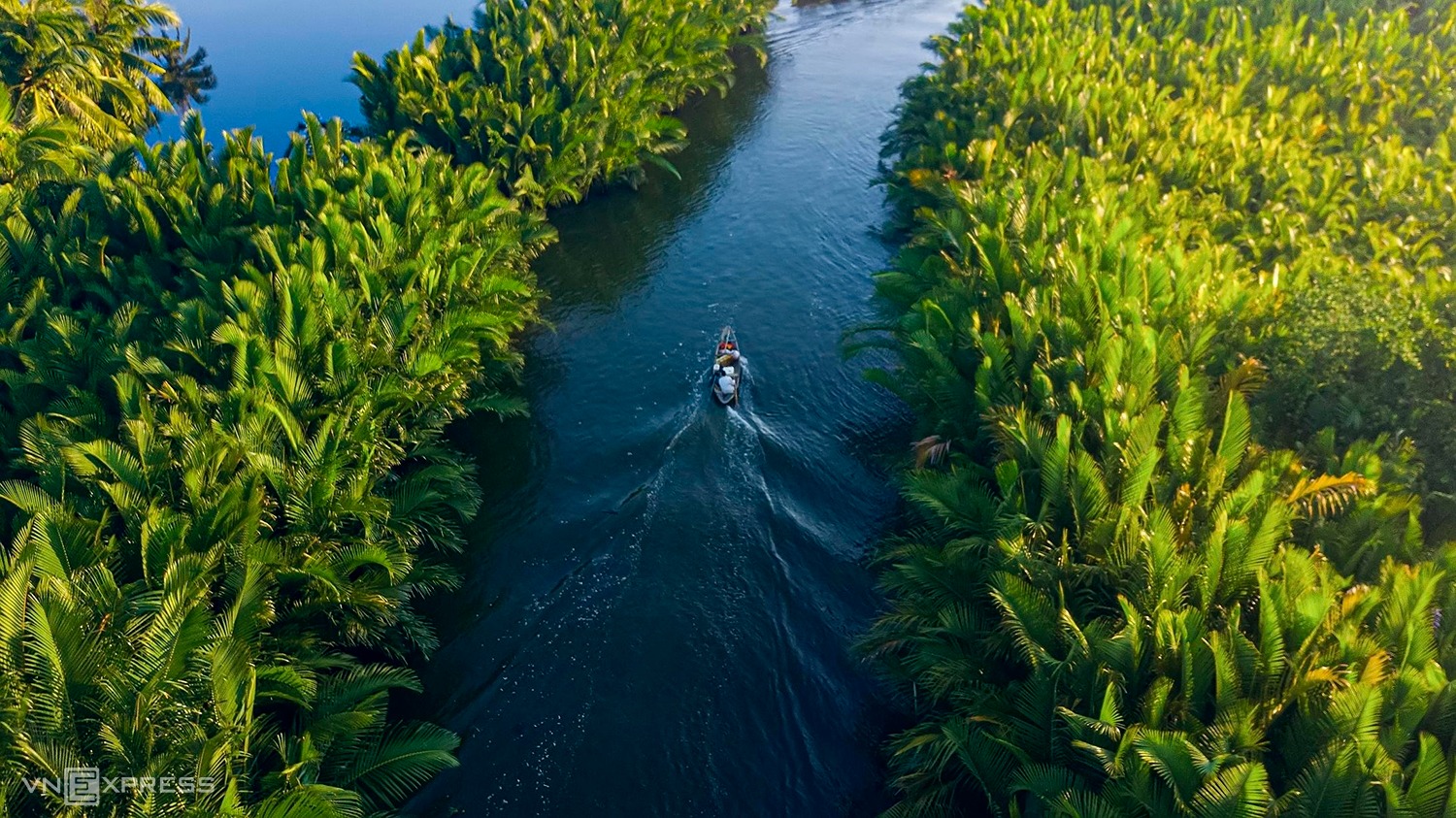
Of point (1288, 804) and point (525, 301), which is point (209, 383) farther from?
point (1288, 804)

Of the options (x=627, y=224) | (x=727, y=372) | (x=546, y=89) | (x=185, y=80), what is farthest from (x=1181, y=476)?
(x=185, y=80)

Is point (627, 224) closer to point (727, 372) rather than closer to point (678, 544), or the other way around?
point (727, 372)

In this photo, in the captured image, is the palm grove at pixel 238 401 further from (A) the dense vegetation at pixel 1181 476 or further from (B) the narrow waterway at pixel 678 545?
(A) the dense vegetation at pixel 1181 476

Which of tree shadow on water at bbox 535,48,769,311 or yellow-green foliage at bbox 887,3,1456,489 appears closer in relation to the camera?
yellow-green foliage at bbox 887,3,1456,489

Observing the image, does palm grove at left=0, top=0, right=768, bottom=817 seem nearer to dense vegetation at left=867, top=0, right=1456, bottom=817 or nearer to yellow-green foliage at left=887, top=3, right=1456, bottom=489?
dense vegetation at left=867, top=0, right=1456, bottom=817

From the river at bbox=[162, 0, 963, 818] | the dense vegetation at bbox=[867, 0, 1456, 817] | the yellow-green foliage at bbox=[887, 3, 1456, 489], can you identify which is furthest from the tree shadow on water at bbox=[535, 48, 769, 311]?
the dense vegetation at bbox=[867, 0, 1456, 817]

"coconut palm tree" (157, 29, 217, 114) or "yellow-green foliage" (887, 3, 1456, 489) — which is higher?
"coconut palm tree" (157, 29, 217, 114)
